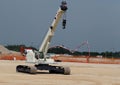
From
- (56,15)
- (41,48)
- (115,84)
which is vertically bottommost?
(115,84)

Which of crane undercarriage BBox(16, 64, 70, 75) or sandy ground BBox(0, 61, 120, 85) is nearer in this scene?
sandy ground BBox(0, 61, 120, 85)

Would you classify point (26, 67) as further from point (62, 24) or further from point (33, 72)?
point (62, 24)

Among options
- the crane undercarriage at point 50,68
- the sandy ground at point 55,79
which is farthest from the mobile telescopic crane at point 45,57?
the sandy ground at point 55,79

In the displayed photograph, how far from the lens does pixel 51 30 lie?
38.3m

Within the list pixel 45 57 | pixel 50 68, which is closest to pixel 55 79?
pixel 45 57

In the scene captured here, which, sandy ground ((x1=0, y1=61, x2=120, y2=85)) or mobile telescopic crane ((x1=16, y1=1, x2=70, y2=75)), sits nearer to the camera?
sandy ground ((x1=0, y1=61, x2=120, y2=85))

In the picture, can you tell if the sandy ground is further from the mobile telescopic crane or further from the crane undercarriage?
the mobile telescopic crane

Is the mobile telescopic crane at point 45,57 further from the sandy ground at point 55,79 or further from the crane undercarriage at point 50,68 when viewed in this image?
the sandy ground at point 55,79

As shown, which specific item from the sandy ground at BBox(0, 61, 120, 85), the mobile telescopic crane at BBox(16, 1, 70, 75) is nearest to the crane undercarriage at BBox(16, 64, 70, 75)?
the mobile telescopic crane at BBox(16, 1, 70, 75)

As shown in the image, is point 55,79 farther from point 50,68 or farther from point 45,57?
point 50,68

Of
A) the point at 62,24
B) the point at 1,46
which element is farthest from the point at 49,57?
the point at 1,46

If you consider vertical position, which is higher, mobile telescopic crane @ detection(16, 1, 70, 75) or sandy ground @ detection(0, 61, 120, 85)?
mobile telescopic crane @ detection(16, 1, 70, 75)

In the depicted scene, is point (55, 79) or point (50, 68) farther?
point (50, 68)

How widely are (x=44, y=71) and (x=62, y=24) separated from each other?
6720mm
